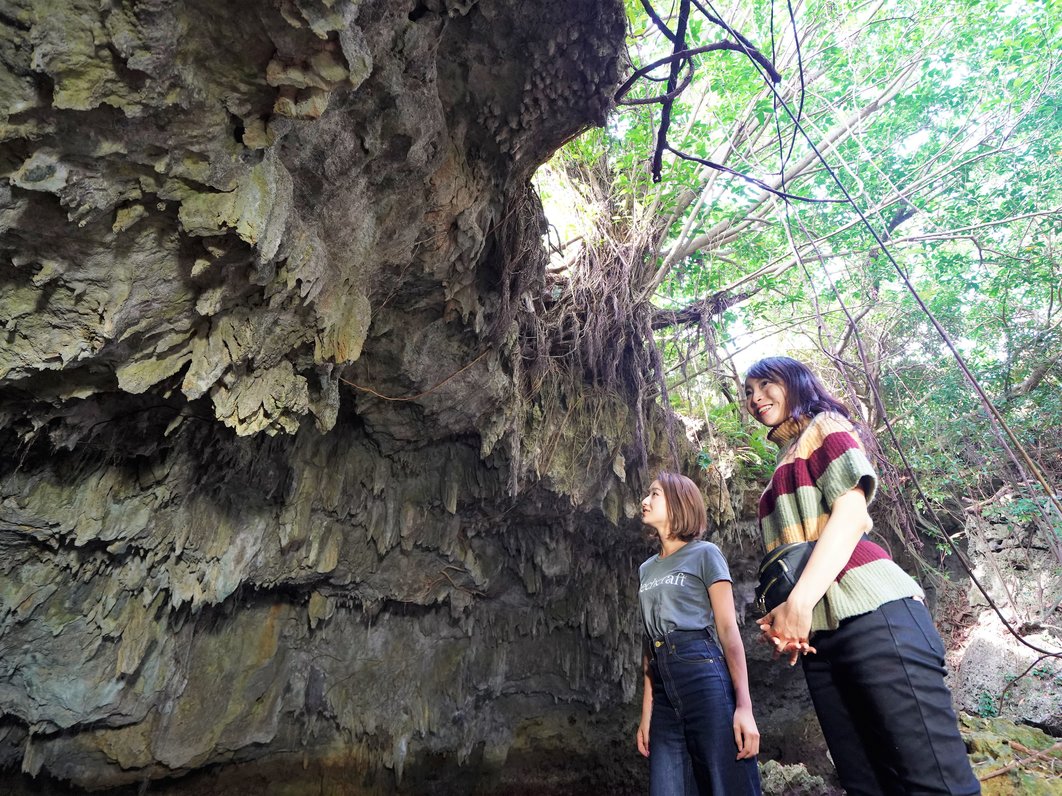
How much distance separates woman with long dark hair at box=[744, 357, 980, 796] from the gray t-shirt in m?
0.47

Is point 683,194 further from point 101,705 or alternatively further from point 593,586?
point 101,705

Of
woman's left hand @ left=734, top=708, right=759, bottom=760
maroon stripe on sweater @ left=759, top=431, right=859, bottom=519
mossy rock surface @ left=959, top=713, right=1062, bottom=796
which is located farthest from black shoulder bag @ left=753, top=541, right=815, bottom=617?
mossy rock surface @ left=959, top=713, right=1062, bottom=796

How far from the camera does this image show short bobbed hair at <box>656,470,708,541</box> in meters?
2.27

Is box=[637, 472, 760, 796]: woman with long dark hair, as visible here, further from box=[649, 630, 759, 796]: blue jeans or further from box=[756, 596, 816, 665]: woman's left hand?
box=[756, 596, 816, 665]: woman's left hand

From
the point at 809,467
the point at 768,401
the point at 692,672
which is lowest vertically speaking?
the point at 692,672

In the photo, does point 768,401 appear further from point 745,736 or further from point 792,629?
point 745,736

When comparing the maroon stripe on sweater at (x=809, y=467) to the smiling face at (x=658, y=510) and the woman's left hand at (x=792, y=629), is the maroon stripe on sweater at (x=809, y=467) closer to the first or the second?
the woman's left hand at (x=792, y=629)

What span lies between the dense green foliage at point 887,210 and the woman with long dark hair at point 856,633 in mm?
2756

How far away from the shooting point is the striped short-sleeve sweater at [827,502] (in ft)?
4.50

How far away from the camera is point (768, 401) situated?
1811 mm

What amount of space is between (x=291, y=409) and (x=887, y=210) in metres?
6.22

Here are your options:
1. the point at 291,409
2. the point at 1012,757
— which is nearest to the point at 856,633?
the point at 291,409

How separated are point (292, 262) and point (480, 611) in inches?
160

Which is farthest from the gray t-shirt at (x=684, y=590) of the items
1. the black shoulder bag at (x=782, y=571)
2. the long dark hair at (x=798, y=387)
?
the long dark hair at (x=798, y=387)
